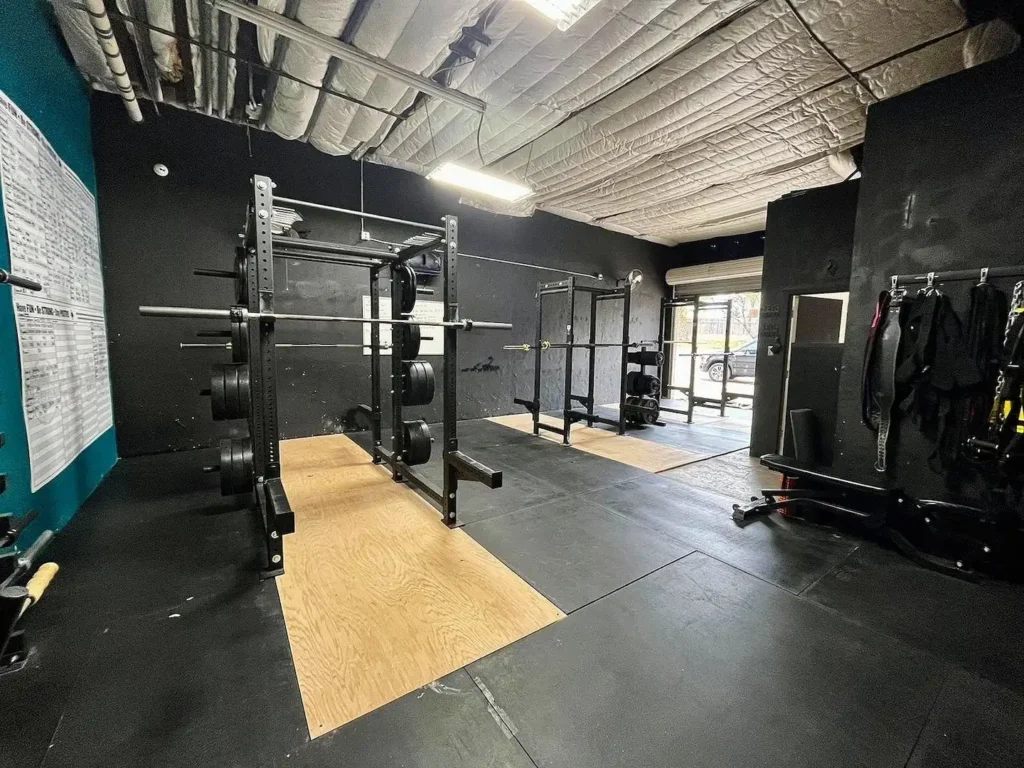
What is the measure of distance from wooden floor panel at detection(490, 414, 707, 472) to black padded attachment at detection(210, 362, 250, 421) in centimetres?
316

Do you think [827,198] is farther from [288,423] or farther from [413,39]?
[288,423]

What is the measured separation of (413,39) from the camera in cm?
255

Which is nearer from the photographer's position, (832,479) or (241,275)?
(832,479)

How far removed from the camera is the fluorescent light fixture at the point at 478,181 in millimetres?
4250

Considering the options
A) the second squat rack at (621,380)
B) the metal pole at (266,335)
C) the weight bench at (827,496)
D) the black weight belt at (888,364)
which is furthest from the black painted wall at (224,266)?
the black weight belt at (888,364)

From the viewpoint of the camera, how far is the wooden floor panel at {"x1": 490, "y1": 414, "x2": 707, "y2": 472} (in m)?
4.03

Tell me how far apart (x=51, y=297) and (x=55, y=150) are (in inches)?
38.2

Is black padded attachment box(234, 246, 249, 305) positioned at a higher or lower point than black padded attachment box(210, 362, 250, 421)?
higher

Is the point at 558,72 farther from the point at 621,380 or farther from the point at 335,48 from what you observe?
the point at 621,380

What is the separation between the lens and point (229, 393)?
2629mm

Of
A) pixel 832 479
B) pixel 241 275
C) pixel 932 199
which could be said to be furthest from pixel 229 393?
pixel 932 199

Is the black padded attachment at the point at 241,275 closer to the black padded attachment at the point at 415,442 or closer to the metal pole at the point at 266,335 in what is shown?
the metal pole at the point at 266,335

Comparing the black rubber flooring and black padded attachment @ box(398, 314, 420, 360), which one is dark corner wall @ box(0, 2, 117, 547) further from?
black padded attachment @ box(398, 314, 420, 360)

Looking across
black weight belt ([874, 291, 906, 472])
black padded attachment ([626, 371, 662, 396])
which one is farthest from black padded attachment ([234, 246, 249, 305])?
black padded attachment ([626, 371, 662, 396])
